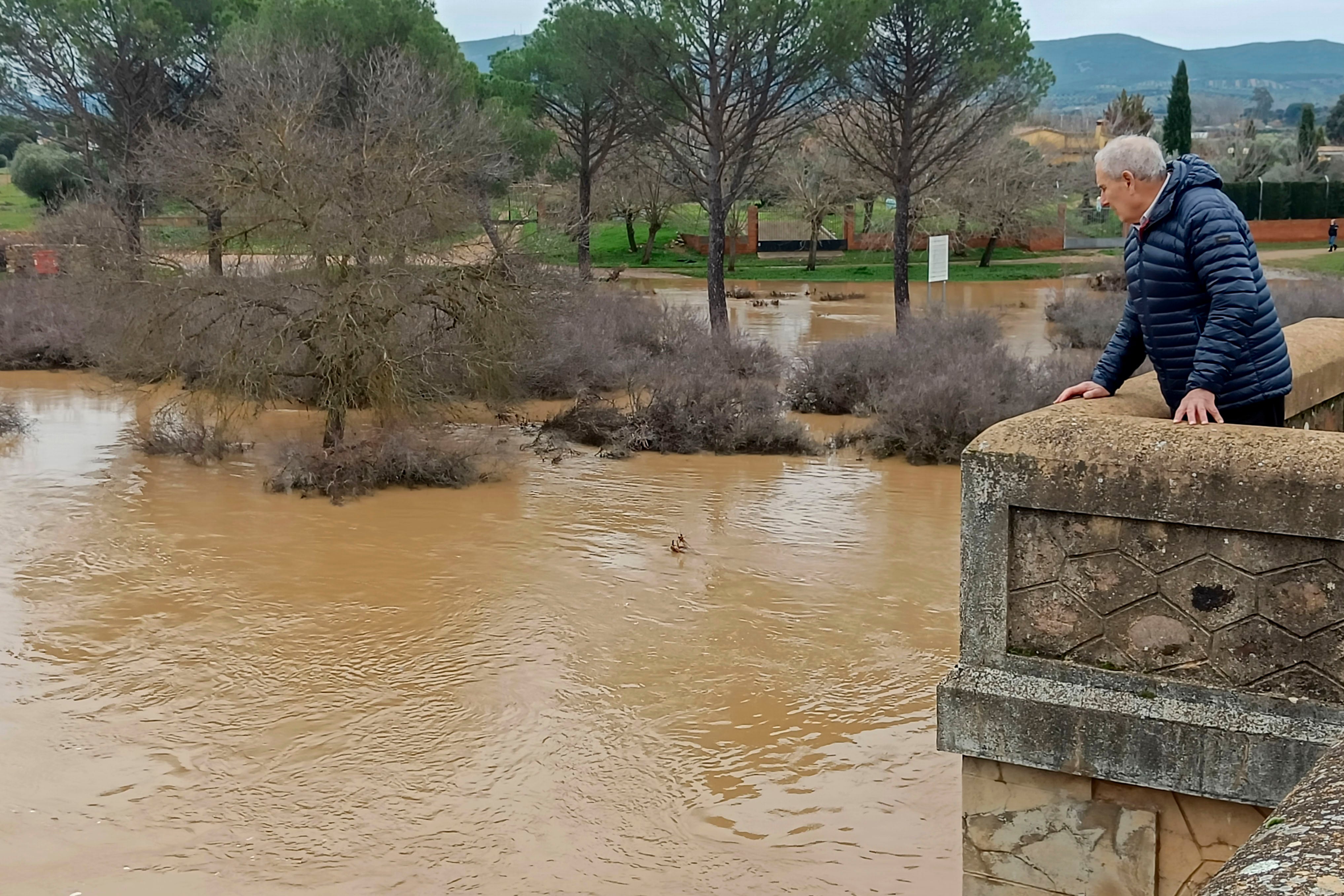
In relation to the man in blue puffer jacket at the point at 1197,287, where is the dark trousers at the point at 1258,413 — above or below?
below

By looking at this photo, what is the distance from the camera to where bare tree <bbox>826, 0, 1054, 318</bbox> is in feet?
74.8

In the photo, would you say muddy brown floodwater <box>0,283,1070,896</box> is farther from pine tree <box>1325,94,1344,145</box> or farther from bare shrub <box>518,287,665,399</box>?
pine tree <box>1325,94,1344,145</box>

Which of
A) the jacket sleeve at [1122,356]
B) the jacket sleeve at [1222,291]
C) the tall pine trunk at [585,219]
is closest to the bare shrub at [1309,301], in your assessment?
the tall pine trunk at [585,219]

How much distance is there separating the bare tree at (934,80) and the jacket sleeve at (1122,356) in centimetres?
1899

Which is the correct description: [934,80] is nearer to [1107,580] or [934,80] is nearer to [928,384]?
[928,384]

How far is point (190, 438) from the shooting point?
15.2m

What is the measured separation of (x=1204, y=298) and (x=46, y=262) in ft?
78.4

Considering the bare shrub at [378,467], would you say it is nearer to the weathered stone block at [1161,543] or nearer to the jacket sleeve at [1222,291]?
the jacket sleeve at [1222,291]

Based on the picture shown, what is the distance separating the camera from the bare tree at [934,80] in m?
22.8

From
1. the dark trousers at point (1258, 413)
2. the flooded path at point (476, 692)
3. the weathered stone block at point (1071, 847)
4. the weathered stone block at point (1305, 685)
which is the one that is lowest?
the flooded path at point (476, 692)

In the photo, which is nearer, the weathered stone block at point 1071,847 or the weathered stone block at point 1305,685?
the weathered stone block at point 1305,685

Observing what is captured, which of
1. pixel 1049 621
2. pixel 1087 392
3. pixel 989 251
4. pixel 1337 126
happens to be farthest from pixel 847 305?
pixel 1337 126

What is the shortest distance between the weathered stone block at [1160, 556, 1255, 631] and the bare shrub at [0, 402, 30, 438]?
16.2 m

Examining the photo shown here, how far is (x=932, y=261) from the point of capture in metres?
21.9
